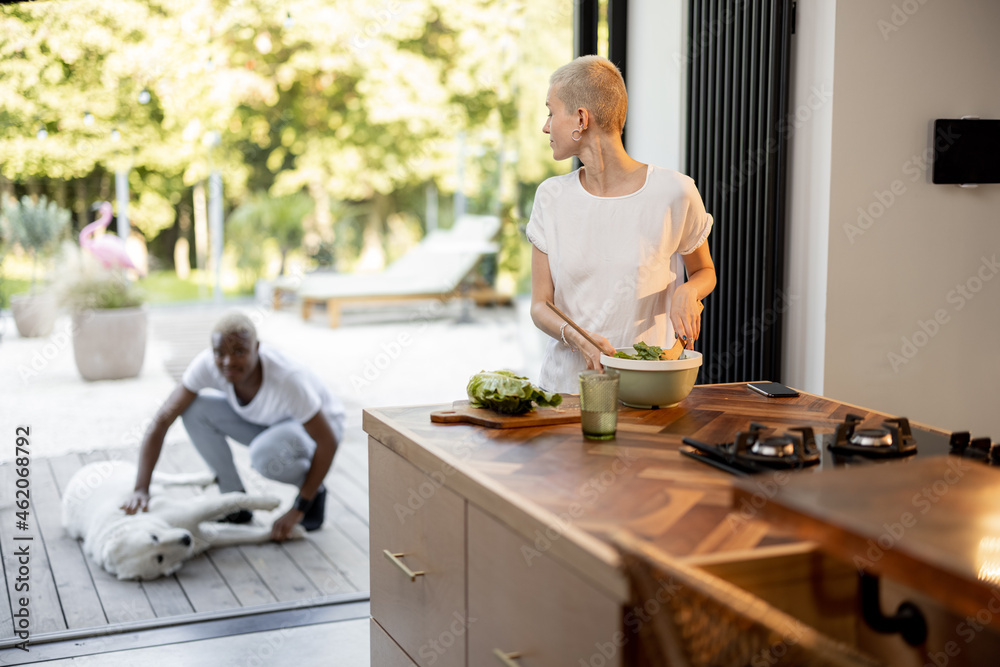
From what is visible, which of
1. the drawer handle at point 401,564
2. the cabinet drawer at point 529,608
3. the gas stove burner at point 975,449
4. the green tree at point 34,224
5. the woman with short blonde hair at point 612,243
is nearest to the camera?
the cabinet drawer at point 529,608

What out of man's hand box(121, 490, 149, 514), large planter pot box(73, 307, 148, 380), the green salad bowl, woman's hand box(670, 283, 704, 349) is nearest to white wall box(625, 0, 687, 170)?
woman's hand box(670, 283, 704, 349)

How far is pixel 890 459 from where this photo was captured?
1349 millimetres

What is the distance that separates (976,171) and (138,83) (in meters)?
5.53

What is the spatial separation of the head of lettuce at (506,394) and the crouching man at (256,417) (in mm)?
1880

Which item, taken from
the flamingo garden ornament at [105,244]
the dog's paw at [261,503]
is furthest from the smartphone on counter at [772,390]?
the flamingo garden ornament at [105,244]

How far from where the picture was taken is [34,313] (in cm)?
502

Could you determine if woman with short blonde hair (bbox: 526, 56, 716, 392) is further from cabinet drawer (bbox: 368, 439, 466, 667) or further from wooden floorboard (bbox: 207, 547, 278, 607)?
wooden floorboard (bbox: 207, 547, 278, 607)

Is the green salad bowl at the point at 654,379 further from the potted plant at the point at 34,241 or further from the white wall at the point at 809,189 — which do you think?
the potted plant at the point at 34,241

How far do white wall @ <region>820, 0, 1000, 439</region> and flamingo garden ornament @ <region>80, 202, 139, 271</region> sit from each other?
4.40m

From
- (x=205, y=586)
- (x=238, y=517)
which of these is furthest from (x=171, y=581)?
(x=238, y=517)

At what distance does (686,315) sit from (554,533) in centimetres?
89

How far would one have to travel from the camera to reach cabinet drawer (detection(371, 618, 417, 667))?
1653mm

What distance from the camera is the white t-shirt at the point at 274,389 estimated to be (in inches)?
139

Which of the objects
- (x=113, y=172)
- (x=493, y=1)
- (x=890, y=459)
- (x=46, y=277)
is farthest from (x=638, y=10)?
(x=493, y=1)
